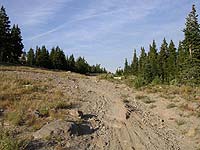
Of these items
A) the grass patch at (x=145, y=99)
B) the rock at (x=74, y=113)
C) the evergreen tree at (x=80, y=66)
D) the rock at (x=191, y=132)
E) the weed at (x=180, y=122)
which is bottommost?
the rock at (x=191, y=132)

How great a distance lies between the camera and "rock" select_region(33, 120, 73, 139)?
490 inches

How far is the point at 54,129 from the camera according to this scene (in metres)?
13.0

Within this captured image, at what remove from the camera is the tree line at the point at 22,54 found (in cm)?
6883

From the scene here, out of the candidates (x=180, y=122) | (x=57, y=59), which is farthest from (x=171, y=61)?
(x=180, y=122)

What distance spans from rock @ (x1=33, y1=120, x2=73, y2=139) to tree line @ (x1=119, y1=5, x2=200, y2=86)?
61.7 feet

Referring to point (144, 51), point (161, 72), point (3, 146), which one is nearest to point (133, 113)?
point (3, 146)

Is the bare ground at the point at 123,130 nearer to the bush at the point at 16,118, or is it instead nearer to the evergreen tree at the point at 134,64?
the bush at the point at 16,118

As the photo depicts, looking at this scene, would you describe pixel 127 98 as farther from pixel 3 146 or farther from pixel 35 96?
pixel 3 146

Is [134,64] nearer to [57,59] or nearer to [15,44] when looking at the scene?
[57,59]

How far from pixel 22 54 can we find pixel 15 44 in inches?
778

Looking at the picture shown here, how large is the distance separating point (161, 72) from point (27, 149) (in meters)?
73.7

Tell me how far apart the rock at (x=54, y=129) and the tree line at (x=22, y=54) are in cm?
5676

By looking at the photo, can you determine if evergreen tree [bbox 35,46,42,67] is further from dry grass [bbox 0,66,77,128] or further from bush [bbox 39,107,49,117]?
bush [bbox 39,107,49,117]

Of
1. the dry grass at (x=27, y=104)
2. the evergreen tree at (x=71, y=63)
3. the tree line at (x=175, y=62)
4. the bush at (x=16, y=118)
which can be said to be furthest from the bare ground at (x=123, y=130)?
the evergreen tree at (x=71, y=63)
